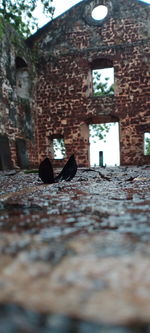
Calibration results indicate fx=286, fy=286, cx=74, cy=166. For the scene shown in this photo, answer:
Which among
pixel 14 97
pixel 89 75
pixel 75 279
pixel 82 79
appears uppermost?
pixel 89 75

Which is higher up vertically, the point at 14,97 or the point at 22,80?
the point at 22,80

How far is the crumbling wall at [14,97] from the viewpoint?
363 inches

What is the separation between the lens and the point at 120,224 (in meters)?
0.69

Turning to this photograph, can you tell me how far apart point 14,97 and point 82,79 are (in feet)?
9.64

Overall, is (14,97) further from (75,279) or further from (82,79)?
(75,279)

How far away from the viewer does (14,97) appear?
991 cm

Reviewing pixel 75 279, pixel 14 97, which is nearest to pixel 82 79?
pixel 14 97

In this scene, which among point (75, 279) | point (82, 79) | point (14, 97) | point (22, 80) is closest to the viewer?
point (75, 279)

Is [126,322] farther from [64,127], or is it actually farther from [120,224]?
[64,127]

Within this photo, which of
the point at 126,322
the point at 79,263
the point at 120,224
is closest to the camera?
the point at 126,322

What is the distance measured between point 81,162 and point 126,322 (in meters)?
10.8

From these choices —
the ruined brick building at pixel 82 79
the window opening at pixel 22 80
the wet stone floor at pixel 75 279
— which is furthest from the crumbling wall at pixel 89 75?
the wet stone floor at pixel 75 279

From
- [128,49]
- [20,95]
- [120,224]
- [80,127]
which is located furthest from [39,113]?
[120,224]

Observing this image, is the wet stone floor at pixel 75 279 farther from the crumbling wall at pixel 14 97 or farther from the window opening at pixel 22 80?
the window opening at pixel 22 80
